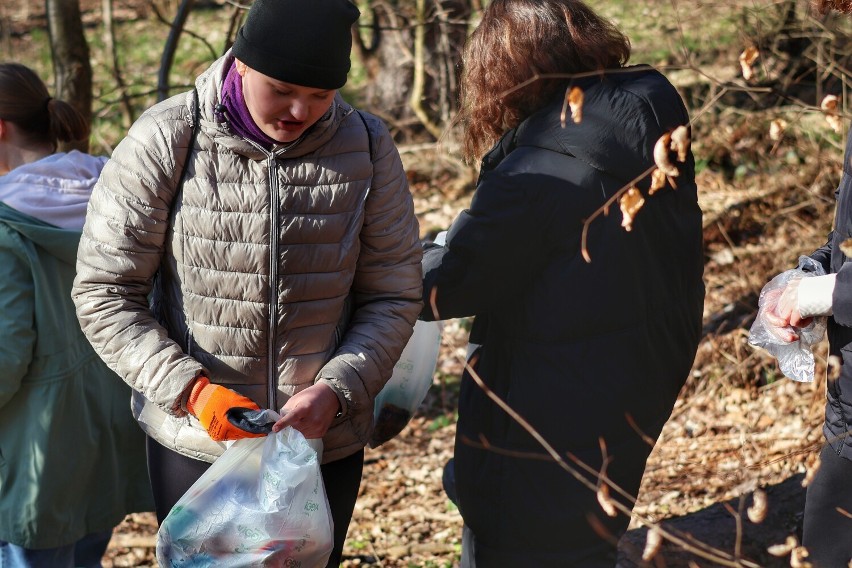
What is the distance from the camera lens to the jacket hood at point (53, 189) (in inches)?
107

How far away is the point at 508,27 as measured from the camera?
249 cm

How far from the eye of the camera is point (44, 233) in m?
2.67

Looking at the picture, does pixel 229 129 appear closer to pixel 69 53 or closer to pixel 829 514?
pixel 829 514

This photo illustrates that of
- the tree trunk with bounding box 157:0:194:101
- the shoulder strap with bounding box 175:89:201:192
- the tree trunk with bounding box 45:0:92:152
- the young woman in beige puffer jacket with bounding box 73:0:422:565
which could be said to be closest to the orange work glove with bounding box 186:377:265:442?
the young woman in beige puffer jacket with bounding box 73:0:422:565

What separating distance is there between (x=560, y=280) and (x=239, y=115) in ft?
3.02

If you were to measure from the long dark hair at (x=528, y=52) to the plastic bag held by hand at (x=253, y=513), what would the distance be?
102 cm

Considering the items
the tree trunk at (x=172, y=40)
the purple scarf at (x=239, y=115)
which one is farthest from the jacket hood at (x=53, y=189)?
the tree trunk at (x=172, y=40)

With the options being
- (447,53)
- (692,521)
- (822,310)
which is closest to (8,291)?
(822,310)

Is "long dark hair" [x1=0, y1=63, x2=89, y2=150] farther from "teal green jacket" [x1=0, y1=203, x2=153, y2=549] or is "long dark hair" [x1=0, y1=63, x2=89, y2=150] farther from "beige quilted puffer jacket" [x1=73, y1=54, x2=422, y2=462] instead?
→ "beige quilted puffer jacket" [x1=73, y1=54, x2=422, y2=462]

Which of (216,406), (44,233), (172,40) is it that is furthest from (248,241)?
(172,40)

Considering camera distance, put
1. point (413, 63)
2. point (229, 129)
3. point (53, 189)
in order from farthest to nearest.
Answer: point (413, 63), point (53, 189), point (229, 129)

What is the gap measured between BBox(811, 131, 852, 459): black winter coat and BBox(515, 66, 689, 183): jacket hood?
1.48 ft

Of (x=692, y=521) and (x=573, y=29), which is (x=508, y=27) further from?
(x=692, y=521)

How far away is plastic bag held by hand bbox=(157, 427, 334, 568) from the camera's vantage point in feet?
7.20
